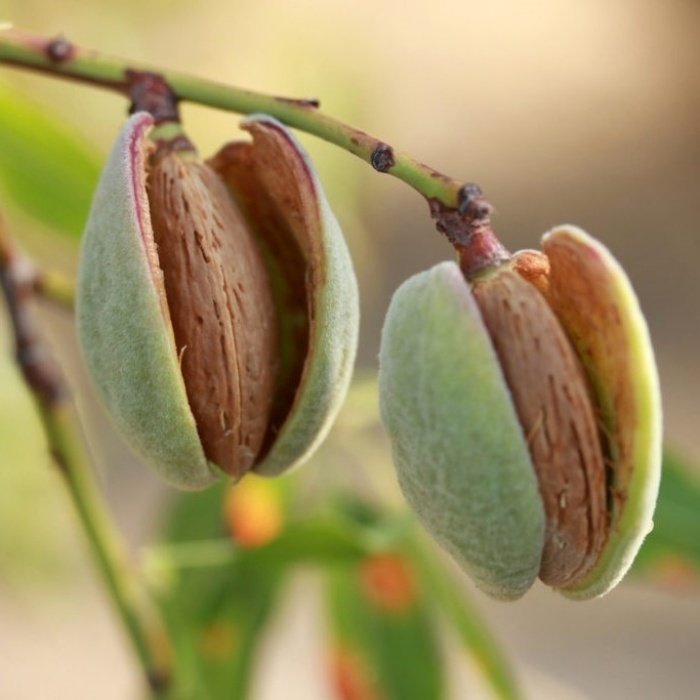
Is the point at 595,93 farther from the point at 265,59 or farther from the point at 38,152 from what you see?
the point at 38,152

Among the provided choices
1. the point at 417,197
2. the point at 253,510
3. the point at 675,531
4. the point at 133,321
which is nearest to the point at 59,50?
the point at 133,321

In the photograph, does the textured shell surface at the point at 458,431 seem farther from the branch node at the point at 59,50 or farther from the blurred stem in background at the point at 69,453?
the blurred stem in background at the point at 69,453

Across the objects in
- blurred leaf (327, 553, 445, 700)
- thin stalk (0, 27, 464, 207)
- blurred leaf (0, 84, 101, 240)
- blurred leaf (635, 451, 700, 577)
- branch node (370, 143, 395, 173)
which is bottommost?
blurred leaf (327, 553, 445, 700)

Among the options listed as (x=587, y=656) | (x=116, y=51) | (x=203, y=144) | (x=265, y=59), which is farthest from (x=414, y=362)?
(x=587, y=656)

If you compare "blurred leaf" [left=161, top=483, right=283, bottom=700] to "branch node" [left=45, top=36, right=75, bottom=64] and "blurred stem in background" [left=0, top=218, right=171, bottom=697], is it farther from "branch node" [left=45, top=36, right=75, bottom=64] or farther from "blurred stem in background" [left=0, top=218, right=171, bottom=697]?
"branch node" [left=45, top=36, right=75, bottom=64]

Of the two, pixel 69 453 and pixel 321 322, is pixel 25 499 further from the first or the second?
Answer: pixel 321 322

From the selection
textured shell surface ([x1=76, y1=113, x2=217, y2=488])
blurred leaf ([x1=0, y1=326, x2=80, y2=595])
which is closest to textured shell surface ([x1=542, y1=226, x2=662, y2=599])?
textured shell surface ([x1=76, y1=113, x2=217, y2=488])
